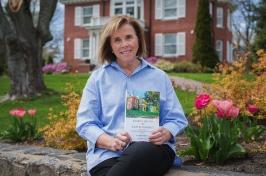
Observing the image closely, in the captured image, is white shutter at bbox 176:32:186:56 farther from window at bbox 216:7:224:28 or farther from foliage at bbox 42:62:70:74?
foliage at bbox 42:62:70:74

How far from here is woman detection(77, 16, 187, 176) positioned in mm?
3371

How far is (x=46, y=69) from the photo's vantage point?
1129 inches

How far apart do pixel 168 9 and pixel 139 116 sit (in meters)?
28.8

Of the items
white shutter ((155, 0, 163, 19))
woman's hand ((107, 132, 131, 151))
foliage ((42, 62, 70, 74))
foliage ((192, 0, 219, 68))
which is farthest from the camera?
white shutter ((155, 0, 163, 19))

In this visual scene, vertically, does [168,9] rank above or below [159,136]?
above

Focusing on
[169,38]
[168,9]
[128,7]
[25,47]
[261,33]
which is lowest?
[25,47]

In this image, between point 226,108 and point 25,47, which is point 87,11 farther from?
point 226,108

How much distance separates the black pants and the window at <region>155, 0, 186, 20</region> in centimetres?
2831

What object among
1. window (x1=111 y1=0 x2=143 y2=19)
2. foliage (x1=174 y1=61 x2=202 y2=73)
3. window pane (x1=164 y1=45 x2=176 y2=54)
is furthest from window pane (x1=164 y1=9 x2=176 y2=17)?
foliage (x1=174 y1=61 x2=202 y2=73)

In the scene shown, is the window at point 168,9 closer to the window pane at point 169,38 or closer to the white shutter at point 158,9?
the white shutter at point 158,9

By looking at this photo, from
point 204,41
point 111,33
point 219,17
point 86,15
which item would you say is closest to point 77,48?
point 86,15

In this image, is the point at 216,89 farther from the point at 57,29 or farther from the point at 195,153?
the point at 57,29

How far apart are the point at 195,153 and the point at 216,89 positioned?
1.98m

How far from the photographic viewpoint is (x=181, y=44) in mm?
30609
